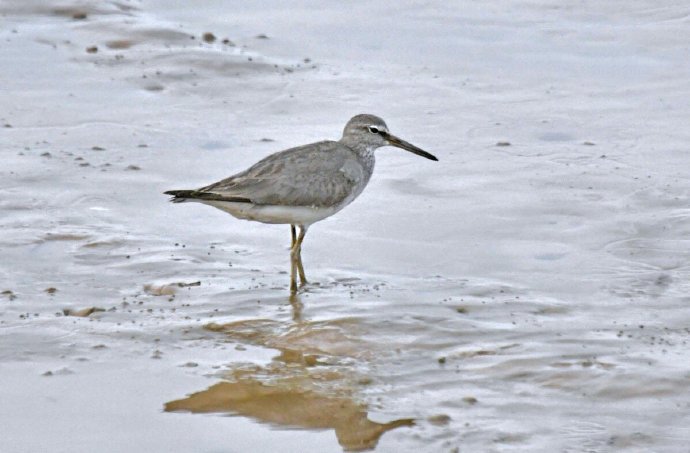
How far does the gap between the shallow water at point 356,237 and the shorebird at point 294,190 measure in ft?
1.16

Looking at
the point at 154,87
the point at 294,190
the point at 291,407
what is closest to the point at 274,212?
the point at 294,190

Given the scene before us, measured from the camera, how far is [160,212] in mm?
9688

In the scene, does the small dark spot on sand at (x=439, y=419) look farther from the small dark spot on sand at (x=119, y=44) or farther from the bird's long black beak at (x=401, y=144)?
the small dark spot on sand at (x=119, y=44)

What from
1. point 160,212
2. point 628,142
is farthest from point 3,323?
point 628,142

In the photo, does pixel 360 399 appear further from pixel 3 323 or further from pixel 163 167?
pixel 163 167

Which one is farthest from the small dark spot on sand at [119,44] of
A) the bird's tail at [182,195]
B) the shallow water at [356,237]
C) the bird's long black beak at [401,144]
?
the bird's tail at [182,195]

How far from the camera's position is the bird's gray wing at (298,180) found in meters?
8.66

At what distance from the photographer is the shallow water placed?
21.8 feet

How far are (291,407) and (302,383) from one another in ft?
1.02

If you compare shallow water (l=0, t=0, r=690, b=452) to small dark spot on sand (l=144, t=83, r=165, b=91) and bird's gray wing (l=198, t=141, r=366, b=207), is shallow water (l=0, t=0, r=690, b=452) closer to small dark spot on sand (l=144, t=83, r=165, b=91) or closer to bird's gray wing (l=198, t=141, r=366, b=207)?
small dark spot on sand (l=144, t=83, r=165, b=91)

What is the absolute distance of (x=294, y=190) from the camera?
28.8 feet

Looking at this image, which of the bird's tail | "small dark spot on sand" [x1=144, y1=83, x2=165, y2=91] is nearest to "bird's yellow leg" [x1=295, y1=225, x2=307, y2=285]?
the bird's tail

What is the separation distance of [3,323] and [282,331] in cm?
166

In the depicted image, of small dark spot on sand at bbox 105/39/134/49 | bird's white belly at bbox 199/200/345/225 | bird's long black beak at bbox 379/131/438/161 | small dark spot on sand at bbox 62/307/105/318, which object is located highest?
small dark spot on sand at bbox 105/39/134/49
